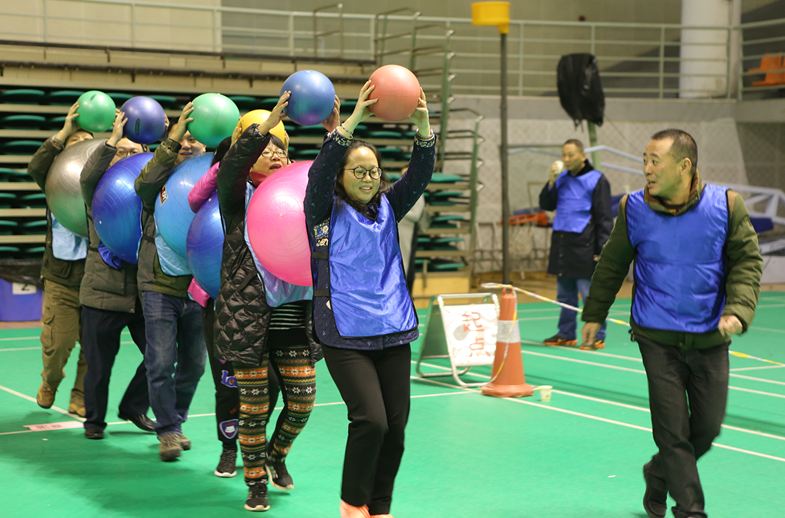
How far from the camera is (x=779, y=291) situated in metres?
16.8

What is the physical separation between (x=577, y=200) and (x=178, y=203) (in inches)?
247

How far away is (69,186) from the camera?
22.8 feet

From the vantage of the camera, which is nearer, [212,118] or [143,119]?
[212,118]

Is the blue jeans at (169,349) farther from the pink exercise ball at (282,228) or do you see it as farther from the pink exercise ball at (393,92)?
the pink exercise ball at (393,92)

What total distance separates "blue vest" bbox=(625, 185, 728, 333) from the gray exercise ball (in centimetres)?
356

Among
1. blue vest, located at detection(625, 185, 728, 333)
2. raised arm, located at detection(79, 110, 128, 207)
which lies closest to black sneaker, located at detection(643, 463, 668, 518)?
blue vest, located at detection(625, 185, 728, 333)

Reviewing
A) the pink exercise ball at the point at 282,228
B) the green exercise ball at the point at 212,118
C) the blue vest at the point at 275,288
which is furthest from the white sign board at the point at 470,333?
the pink exercise ball at the point at 282,228

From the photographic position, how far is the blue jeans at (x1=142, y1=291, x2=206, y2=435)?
6.35 meters

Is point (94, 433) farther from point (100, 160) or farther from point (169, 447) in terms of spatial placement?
point (100, 160)

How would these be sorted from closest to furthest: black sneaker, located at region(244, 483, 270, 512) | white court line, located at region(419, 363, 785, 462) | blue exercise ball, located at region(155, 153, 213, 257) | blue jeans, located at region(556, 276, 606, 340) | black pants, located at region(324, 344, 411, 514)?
black pants, located at region(324, 344, 411, 514) → black sneaker, located at region(244, 483, 270, 512) → blue exercise ball, located at region(155, 153, 213, 257) → white court line, located at region(419, 363, 785, 462) → blue jeans, located at region(556, 276, 606, 340)

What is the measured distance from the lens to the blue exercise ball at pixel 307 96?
4984 mm

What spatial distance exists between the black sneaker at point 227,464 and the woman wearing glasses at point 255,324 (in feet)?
→ 1.80

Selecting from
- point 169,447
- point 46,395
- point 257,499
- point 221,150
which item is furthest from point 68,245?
point 257,499

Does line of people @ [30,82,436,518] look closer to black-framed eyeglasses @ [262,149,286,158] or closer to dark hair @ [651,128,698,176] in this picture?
black-framed eyeglasses @ [262,149,286,158]
